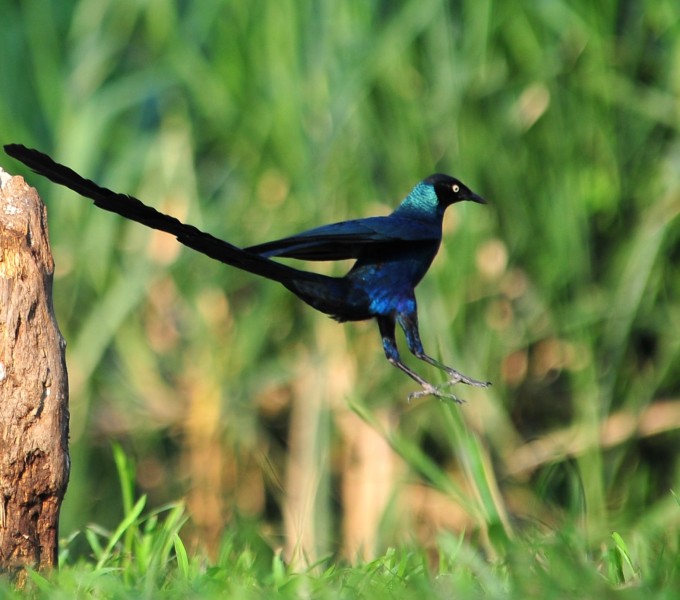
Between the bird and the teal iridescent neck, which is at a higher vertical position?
the teal iridescent neck

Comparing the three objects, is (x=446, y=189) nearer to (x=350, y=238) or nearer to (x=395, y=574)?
A: (x=350, y=238)

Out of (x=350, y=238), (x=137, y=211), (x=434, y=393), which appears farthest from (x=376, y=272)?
(x=137, y=211)

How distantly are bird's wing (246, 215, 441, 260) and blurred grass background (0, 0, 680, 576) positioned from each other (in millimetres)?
1922

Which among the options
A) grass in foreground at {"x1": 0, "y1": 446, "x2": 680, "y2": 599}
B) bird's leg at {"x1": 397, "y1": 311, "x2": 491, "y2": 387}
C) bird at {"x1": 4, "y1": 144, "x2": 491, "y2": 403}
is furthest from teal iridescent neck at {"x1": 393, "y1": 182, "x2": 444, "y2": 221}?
grass in foreground at {"x1": 0, "y1": 446, "x2": 680, "y2": 599}

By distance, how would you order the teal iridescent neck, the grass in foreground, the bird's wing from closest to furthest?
1. the grass in foreground
2. the bird's wing
3. the teal iridescent neck

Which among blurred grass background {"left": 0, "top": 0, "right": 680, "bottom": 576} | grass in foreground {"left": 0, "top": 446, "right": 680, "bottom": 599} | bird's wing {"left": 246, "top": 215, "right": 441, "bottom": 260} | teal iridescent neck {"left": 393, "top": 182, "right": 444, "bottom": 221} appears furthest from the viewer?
blurred grass background {"left": 0, "top": 0, "right": 680, "bottom": 576}

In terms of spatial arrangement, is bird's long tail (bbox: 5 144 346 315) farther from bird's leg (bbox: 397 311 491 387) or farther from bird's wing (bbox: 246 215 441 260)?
bird's leg (bbox: 397 311 491 387)

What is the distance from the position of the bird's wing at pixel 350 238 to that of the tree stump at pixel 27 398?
17.9 inches

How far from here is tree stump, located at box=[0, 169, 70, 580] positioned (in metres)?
2.19

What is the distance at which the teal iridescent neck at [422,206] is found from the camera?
7.69ft

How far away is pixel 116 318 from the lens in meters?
4.79

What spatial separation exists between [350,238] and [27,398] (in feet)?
2.29

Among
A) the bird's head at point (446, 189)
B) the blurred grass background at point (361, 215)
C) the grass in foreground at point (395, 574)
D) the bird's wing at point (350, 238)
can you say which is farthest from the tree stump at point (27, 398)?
the blurred grass background at point (361, 215)

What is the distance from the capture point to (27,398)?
86.3 inches
